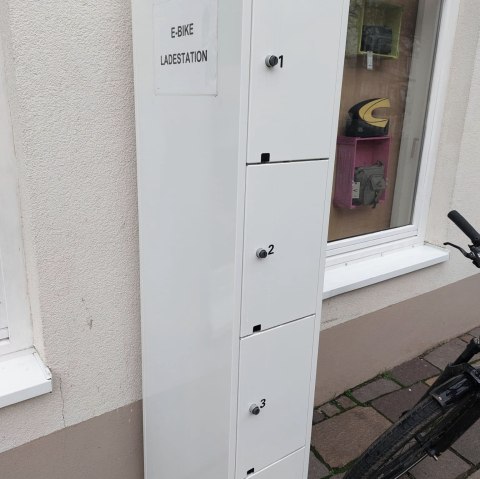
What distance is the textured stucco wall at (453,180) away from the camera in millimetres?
3096

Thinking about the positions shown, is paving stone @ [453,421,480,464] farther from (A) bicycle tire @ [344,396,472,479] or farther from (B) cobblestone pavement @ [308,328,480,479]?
(A) bicycle tire @ [344,396,472,479]

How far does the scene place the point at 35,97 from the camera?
5.51ft

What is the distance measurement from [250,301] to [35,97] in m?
0.97

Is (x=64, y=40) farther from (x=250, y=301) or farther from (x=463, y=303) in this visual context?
(x=463, y=303)

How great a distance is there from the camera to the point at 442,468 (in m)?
2.62

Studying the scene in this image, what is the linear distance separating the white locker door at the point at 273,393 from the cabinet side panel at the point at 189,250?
0.06 metres

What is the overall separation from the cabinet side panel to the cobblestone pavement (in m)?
1.02

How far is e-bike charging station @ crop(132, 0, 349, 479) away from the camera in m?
1.41

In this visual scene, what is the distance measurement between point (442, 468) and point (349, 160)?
178cm

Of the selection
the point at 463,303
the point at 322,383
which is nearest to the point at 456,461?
the point at 322,383

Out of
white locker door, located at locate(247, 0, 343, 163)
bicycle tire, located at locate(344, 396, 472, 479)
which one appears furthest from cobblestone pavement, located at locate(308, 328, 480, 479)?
white locker door, located at locate(247, 0, 343, 163)

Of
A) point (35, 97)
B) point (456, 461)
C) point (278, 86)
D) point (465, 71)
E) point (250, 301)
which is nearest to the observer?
point (278, 86)

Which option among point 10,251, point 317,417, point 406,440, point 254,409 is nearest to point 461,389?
point 406,440

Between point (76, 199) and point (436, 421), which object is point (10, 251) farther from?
point (436, 421)
